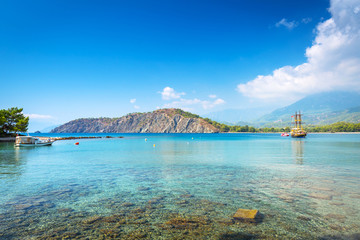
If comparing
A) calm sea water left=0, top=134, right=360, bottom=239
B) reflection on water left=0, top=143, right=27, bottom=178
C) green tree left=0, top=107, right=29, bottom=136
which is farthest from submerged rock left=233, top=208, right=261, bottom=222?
green tree left=0, top=107, right=29, bottom=136

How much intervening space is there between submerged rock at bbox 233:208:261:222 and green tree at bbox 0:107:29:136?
138 meters

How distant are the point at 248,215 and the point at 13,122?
145 m

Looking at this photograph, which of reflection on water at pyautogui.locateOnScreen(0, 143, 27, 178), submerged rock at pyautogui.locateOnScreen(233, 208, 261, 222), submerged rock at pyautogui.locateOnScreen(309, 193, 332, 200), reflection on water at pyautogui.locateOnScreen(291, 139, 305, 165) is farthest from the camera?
reflection on water at pyautogui.locateOnScreen(291, 139, 305, 165)

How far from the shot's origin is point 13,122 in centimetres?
11775

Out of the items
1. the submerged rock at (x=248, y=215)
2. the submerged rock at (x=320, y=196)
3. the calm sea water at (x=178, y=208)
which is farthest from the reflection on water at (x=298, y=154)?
the submerged rock at (x=248, y=215)

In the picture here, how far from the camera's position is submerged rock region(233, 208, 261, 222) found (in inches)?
449

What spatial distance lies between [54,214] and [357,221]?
17354 mm

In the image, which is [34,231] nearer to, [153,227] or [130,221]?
[130,221]

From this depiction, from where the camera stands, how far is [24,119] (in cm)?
11856

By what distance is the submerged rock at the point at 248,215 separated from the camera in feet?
37.4

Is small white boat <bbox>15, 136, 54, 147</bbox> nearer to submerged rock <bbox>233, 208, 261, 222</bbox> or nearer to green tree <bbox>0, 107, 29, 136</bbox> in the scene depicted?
green tree <bbox>0, 107, 29, 136</bbox>

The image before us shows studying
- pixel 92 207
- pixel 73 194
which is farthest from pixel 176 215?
pixel 73 194

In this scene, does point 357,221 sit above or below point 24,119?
below

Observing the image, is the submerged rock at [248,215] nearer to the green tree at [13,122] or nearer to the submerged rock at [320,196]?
the submerged rock at [320,196]
